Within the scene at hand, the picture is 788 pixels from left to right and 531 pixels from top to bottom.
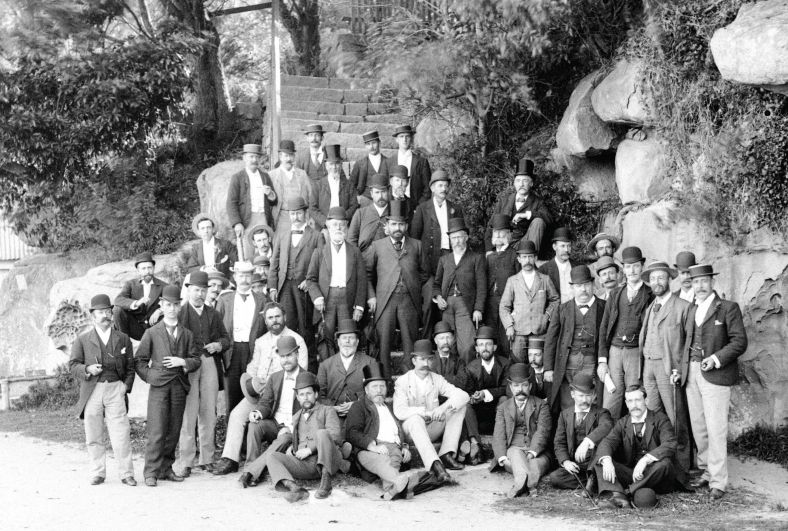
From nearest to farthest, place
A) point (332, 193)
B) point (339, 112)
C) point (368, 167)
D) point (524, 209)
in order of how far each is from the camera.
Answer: point (524, 209), point (332, 193), point (368, 167), point (339, 112)

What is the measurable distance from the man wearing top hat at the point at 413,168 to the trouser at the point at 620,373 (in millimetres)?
3332

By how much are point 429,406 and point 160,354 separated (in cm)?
259

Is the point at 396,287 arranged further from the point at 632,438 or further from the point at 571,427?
the point at 632,438

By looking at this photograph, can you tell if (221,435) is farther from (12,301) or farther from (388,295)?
(12,301)

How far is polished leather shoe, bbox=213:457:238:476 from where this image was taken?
9.15 meters

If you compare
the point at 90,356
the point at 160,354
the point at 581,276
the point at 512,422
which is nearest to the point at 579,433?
the point at 512,422

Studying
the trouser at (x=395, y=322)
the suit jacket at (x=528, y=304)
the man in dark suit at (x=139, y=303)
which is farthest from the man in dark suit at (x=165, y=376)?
the suit jacket at (x=528, y=304)

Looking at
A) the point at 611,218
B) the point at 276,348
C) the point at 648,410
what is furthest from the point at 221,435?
the point at 611,218

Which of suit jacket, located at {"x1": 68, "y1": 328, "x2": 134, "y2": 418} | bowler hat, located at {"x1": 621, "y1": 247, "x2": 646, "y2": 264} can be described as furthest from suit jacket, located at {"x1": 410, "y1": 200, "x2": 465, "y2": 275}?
suit jacket, located at {"x1": 68, "y1": 328, "x2": 134, "y2": 418}

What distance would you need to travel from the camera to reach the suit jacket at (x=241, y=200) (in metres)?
11.5

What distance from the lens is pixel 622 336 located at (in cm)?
943

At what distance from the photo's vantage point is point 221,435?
10.4 meters

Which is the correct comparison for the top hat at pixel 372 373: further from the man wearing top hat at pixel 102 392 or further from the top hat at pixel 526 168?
the top hat at pixel 526 168

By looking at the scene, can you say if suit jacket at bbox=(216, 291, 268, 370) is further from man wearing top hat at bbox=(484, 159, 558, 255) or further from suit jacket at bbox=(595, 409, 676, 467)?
suit jacket at bbox=(595, 409, 676, 467)
